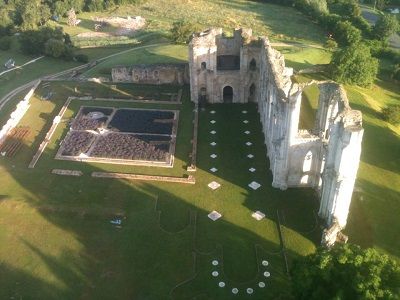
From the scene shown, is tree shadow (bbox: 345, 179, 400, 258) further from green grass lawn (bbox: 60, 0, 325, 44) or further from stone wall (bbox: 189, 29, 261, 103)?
green grass lawn (bbox: 60, 0, 325, 44)

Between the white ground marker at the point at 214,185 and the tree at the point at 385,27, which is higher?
the tree at the point at 385,27

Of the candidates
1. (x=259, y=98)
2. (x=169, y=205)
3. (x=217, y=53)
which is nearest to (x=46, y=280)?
(x=169, y=205)

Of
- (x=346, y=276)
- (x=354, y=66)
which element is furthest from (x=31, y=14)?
(x=346, y=276)

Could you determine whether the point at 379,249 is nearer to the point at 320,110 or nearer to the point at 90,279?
the point at 320,110

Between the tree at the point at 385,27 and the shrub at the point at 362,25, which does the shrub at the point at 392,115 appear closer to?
the tree at the point at 385,27

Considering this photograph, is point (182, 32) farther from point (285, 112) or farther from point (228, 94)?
point (285, 112)

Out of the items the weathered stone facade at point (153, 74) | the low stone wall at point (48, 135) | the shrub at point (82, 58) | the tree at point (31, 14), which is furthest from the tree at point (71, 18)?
the low stone wall at point (48, 135)
